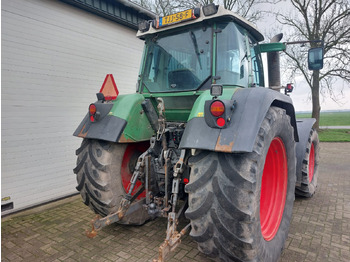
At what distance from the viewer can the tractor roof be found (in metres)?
2.57

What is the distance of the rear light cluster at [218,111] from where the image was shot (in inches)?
76.1

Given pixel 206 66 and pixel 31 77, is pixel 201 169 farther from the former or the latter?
pixel 31 77

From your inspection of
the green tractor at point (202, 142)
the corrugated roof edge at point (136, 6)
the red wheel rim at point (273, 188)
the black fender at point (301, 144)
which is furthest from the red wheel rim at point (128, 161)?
the corrugated roof edge at point (136, 6)

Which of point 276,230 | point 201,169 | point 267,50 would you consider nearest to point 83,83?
point 267,50

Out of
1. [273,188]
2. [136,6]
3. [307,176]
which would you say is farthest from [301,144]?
[136,6]

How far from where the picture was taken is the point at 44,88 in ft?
13.9

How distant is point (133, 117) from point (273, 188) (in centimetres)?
180

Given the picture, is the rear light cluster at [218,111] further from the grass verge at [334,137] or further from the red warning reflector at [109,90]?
the grass verge at [334,137]

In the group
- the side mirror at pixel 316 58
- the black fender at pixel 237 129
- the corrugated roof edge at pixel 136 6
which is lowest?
the black fender at pixel 237 129

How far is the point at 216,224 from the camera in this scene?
6.16 feet

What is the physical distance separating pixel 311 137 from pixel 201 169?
10.4 feet

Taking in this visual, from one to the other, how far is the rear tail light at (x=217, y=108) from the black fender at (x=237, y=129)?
114 millimetres

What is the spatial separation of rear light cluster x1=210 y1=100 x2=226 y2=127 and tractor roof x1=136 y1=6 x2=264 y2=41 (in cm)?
118

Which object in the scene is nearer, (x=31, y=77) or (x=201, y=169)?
(x=201, y=169)
